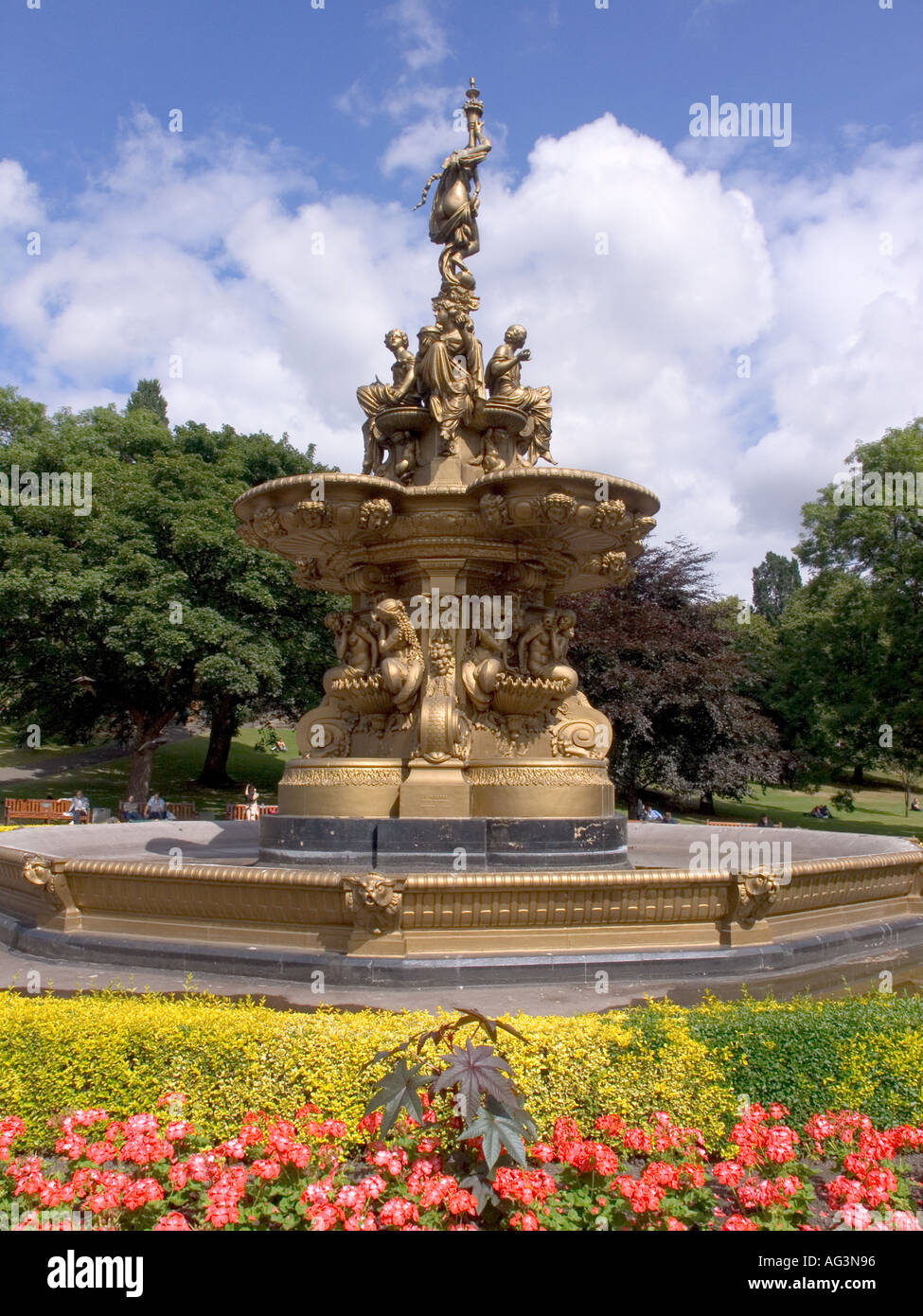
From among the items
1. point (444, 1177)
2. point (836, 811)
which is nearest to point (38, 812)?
point (444, 1177)

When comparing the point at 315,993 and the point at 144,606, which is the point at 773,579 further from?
the point at 315,993

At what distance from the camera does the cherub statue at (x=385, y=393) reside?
11.7 m

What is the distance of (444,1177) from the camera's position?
3641 millimetres

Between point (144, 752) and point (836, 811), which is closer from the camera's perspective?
point (144, 752)

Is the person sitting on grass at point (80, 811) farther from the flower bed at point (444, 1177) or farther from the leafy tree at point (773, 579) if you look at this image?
the leafy tree at point (773, 579)

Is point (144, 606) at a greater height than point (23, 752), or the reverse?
point (144, 606)

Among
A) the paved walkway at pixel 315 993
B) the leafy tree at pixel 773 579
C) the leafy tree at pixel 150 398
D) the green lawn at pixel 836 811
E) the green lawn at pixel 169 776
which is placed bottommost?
the green lawn at pixel 836 811

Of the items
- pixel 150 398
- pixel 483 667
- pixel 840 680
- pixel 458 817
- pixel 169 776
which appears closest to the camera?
pixel 458 817

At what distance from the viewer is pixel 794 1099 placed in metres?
4.61

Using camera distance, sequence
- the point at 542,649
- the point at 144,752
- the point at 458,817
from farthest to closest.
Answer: the point at 144,752 → the point at 542,649 → the point at 458,817

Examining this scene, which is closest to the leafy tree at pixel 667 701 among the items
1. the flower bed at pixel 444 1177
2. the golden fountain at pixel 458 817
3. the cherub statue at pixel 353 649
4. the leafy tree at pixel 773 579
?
the golden fountain at pixel 458 817

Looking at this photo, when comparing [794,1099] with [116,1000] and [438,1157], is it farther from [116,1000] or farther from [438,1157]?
[116,1000]

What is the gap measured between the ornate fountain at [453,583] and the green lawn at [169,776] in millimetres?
24743

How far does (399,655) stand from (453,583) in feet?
3.46
